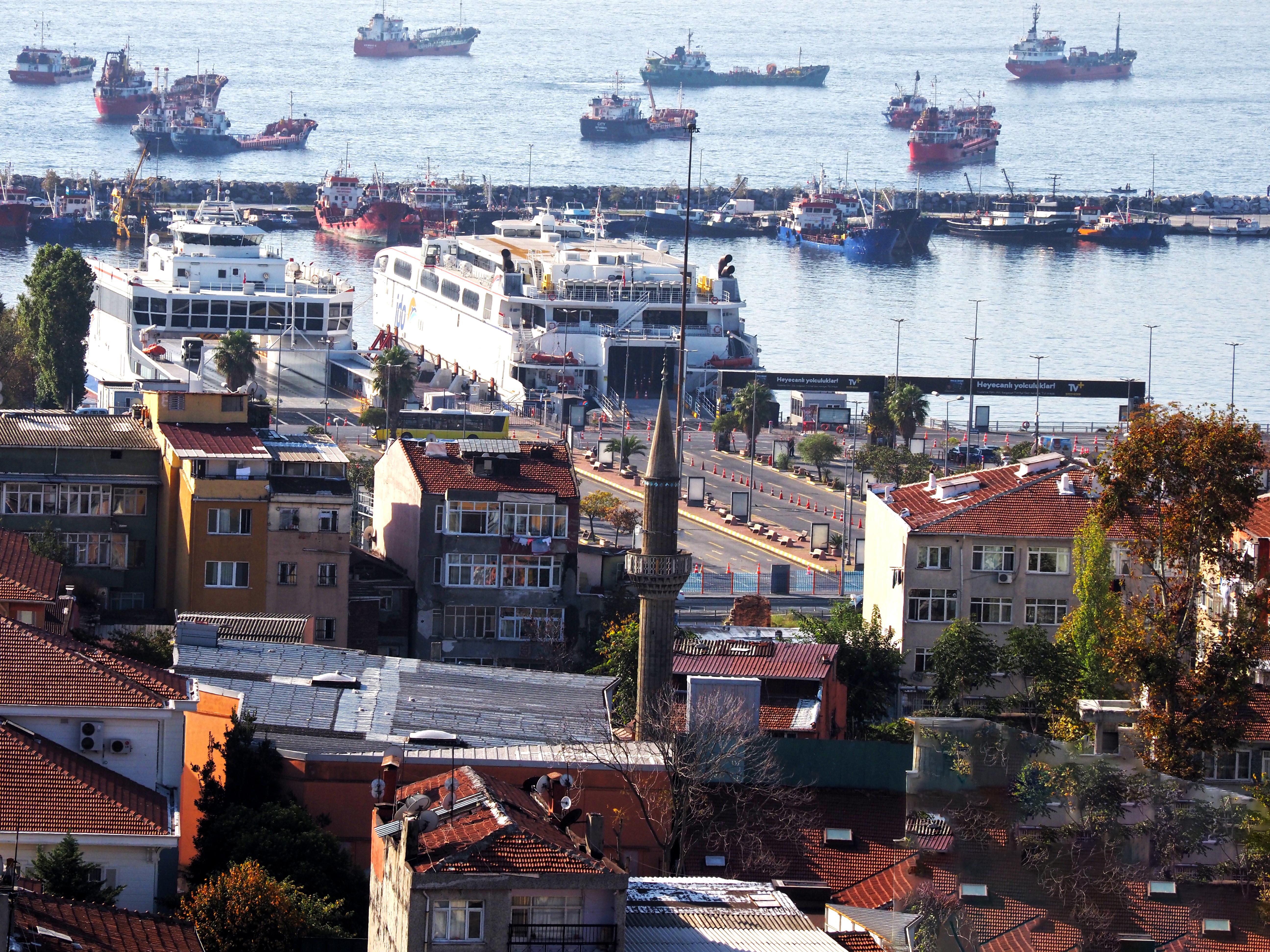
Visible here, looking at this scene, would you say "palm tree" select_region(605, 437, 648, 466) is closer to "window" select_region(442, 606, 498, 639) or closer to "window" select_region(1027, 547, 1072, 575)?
"window" select_region(442, 606, 498, 639)

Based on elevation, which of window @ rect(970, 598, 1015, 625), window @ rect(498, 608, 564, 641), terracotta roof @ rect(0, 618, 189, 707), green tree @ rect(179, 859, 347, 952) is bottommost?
window @ rect(498, 608, 564, 641)

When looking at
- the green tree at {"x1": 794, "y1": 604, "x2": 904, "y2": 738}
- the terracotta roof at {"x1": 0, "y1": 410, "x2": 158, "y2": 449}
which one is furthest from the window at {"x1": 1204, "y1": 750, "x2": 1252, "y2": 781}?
the terracotta roof at {"x1": 0, "y1": 410, "x2": 158, "y2": 449}

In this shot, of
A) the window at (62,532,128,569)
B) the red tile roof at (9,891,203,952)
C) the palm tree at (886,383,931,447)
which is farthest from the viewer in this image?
the palm tree at (886,383,931,447)

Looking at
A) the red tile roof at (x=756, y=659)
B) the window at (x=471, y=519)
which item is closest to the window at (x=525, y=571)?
A: the window at (x=471, y=519)

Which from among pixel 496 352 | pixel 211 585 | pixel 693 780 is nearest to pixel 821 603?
pixel 211 585

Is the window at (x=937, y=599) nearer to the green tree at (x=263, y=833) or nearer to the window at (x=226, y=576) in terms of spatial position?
the window at (x=226, y=576)

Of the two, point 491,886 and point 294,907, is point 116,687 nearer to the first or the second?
point 294,907

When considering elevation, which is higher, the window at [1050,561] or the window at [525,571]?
the window at [1050,561]

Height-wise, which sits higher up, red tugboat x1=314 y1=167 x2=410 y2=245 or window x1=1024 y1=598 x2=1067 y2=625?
red tugboat x1=314 y1=167 x2=410 y2=245
